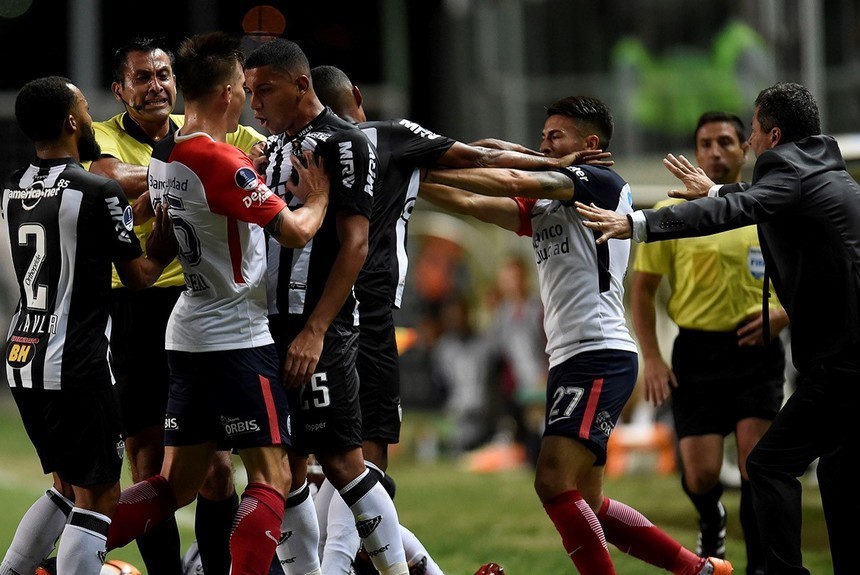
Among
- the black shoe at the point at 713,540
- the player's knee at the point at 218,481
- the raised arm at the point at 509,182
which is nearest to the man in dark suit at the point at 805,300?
the raised arm at the point at 509,182

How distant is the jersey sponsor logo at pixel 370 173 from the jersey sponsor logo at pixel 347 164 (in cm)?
7

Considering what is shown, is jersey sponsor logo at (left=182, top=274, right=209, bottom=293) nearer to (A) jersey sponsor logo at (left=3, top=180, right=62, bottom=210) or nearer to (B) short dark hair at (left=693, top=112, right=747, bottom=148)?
(A) jersey sponsor logo at (left=3, top=180, right=62, bottom=210)

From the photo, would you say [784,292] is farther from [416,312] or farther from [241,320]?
[416,312]

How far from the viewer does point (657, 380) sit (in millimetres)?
8156

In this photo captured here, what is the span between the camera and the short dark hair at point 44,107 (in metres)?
5.79

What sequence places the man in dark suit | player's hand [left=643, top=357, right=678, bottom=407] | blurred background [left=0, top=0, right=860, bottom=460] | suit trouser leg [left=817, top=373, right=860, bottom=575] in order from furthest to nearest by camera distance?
blurred background [left=0, top=0, right=860, bottom=460]
player's hand [left=643, top=357, right=678, bottom=407]
suit trouser leg [left=817, top=373, right=860, bottom=575]
the man in dark suit

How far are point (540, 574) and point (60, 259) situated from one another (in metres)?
3.66

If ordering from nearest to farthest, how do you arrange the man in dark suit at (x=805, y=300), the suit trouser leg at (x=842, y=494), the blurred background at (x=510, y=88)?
the man in dark suit at (x=805, y=300) → the suit trouser leg at (x=842, y=494) → the blurred background at (x=510, y=88)

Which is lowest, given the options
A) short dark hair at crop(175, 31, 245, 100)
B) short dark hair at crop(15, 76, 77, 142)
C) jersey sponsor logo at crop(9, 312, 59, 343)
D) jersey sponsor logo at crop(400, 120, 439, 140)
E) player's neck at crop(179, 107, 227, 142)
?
jersey sponsor logo at crop(9, 312, 59, 343)

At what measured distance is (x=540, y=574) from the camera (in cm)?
799

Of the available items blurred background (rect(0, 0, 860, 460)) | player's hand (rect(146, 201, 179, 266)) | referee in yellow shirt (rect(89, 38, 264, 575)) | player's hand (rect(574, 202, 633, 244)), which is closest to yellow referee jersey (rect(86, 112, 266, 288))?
referee in yellow shirt (rect(89, 38, 264, 575))

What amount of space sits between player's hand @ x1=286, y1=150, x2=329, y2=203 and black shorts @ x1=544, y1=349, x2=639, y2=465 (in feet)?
5.01

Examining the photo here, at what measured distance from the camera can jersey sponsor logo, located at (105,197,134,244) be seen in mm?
5715

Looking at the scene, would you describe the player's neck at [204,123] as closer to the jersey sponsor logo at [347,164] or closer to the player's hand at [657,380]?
the jersey sponsor logo at [347,164]
